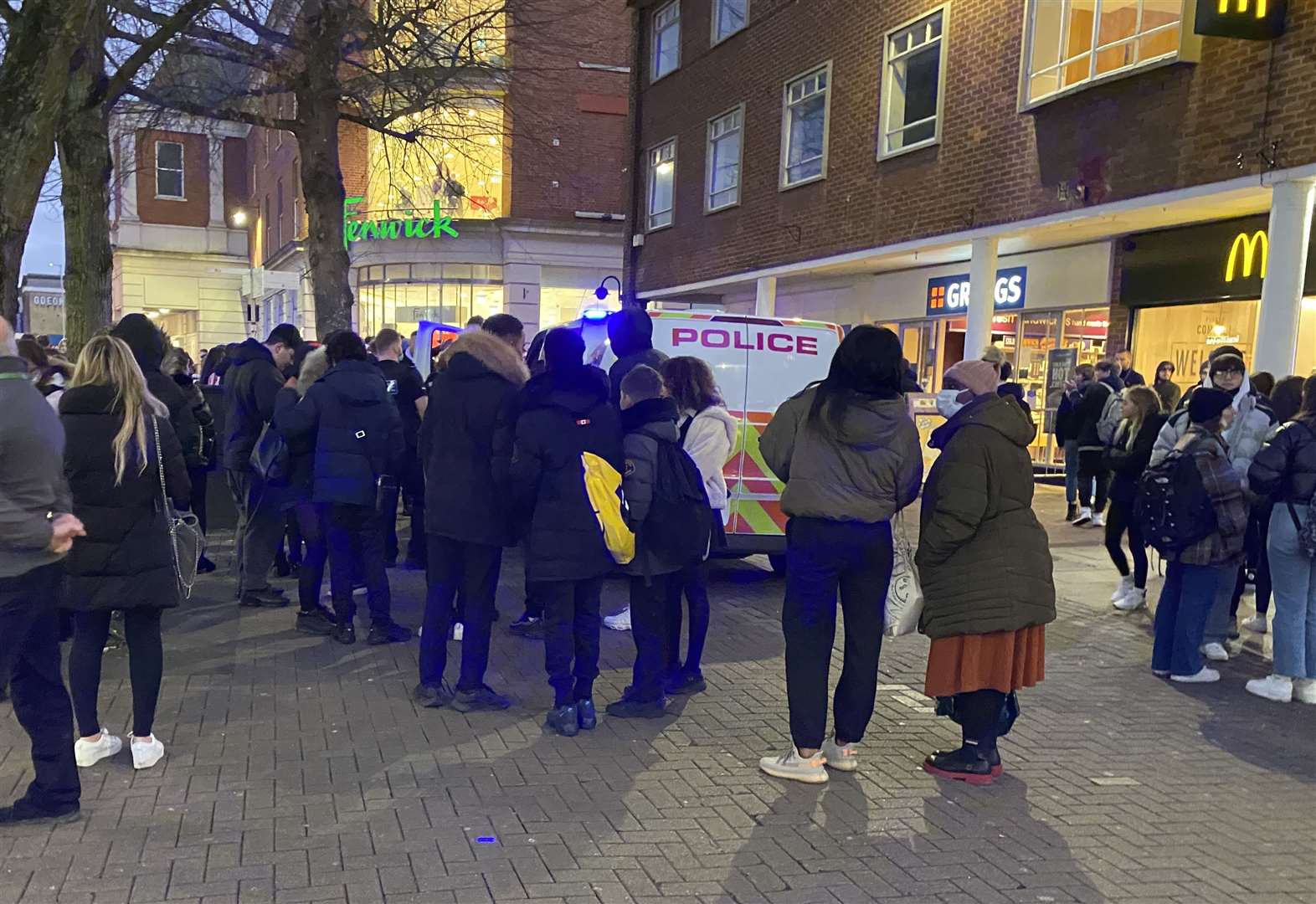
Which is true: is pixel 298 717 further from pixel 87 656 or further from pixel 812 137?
pixel 812 137

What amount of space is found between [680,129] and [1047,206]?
1084 cm

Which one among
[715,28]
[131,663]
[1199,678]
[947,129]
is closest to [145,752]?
[131,663]

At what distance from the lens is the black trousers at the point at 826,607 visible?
13.9 ft

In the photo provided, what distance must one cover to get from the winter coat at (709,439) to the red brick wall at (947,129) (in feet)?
22.6

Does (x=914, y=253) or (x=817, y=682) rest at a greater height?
(x=914, y=253)

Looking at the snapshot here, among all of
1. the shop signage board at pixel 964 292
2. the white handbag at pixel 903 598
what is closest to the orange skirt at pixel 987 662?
the white handbag at pixel 903 598

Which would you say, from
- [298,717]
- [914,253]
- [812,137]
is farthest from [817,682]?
[812,137]

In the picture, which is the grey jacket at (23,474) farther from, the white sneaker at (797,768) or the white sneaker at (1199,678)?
the white sneaker at (1199,678)

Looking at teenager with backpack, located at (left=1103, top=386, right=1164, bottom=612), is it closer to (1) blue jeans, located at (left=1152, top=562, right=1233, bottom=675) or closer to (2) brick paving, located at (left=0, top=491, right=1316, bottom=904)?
(1) blue jeans, located at (left=1152, top=562, right=1233, bottom=675)

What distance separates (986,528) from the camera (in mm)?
4301

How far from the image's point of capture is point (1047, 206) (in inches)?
474

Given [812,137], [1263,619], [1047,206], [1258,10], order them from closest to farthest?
[1263,619] < [1258,10] < [1047,206] < [812,137]

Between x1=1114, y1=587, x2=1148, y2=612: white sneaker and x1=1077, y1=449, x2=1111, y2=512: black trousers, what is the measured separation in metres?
2.95

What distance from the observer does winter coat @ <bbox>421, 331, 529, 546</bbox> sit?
16.5ft
